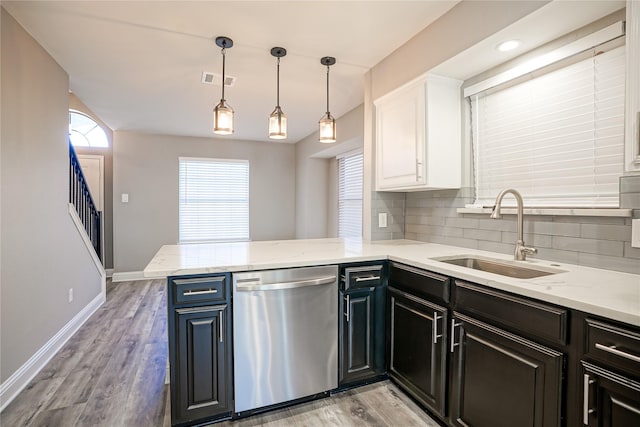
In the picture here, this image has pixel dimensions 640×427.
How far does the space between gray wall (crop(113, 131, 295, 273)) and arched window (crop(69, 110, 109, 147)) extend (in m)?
0.40

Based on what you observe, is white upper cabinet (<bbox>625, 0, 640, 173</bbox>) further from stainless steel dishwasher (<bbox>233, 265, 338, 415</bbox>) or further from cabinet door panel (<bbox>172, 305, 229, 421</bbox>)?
cabinet door panel (<bbox>172, 305, 229, 421</bbox>)

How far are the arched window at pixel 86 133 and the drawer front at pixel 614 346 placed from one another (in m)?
6.22

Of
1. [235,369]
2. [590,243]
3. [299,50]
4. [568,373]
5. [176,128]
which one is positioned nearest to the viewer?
[568,373]

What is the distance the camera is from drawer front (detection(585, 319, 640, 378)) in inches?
38.3

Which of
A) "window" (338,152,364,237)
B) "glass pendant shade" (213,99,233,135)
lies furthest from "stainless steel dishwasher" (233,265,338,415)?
"window" (338,152,364,237)

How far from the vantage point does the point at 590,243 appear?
1.62 metres

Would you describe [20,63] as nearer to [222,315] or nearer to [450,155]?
[222,315]

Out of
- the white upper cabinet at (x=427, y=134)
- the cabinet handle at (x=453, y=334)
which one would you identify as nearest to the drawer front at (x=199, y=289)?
the cabinet handle at (x=453, y=334)

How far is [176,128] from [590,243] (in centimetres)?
513

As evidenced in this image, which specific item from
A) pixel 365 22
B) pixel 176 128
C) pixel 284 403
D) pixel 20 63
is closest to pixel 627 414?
pixel 284 403

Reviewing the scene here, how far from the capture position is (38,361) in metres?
2.36

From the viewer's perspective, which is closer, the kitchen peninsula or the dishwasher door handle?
the kitchen peninsula

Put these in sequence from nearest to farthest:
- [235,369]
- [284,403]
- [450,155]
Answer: [235,369] < [284,403] < [450,155]

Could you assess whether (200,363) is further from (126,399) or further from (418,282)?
(418,282)
